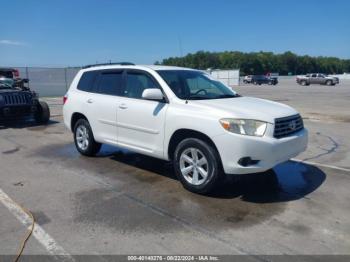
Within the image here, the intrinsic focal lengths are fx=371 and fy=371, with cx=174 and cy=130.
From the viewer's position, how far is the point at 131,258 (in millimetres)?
3510

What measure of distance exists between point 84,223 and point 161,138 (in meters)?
1.84

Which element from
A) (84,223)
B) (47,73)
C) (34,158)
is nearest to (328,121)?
(34,158)

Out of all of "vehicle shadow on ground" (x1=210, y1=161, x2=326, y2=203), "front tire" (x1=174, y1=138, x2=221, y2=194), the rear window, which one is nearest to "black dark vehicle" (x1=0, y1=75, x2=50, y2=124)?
the rear window

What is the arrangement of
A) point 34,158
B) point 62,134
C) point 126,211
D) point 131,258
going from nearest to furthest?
1. point 131,258
2. point 126,211
3. point 34,158
4. point 62,134

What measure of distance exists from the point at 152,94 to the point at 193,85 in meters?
0.90

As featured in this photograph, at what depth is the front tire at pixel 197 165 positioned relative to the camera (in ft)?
A: 16.4

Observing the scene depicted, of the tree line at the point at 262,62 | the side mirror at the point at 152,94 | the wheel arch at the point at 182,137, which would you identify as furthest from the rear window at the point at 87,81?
the tree line at the point at 262,62

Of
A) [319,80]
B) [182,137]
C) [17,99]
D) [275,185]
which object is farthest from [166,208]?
[319,80]

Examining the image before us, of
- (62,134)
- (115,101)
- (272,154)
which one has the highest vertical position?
(115,101)

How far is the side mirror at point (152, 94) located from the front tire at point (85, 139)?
85.8 inches

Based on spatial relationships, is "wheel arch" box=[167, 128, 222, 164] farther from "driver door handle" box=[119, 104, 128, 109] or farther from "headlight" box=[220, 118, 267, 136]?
"driver door handle" box=[119, 104, 128, 109]

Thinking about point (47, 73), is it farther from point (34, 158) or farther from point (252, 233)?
point (252, 233)

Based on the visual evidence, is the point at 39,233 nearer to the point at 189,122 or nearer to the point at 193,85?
the point at 189,122

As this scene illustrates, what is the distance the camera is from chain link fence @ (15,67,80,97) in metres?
28.8
